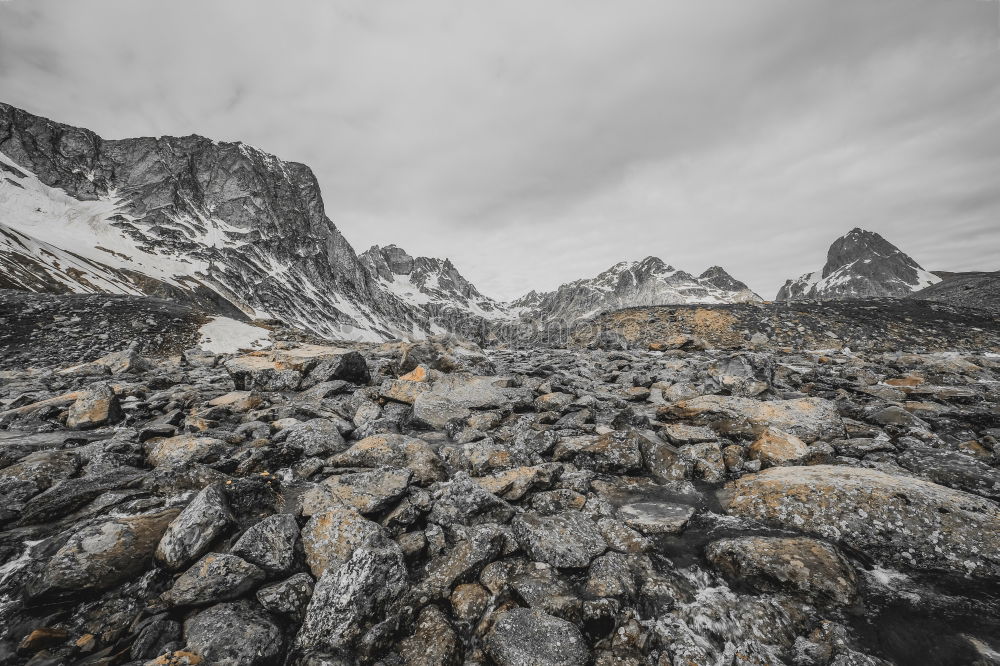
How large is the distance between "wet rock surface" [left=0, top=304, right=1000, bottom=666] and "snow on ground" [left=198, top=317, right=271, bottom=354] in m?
20.3

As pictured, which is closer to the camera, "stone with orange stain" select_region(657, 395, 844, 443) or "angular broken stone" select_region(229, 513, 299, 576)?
"angular broken stone" select_region(229, 513, 299, 576)

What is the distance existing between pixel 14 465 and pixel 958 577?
15962 mm

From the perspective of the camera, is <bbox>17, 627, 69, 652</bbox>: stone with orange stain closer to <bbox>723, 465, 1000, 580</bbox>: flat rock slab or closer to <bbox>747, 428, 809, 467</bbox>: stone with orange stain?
<bbox>723, 465, 1000, 580</bbox>: flat rock slab

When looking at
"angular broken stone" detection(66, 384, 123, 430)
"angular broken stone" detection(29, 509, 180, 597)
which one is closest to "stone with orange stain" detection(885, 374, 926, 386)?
"angular broken stone" detection(29, 509, 180, 597)

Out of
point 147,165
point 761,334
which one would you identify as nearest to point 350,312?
point 147,165

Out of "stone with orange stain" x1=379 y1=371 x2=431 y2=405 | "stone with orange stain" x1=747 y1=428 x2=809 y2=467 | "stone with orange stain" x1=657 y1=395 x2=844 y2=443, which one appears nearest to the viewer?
"stone with orange stain" x1=747 y1=428 x2=809 y2=467

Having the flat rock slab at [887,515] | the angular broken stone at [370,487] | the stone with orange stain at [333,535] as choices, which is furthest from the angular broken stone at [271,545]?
the flat rock slab at [887,515]

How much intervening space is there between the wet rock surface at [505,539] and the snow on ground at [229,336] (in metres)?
20.3

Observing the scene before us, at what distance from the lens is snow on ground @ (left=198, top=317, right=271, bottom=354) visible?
96.6 ft

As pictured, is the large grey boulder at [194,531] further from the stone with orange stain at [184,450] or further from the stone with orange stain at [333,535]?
the stone with orange stain at [184,450]

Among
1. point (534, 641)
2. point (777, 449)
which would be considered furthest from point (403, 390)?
point (777, 449)

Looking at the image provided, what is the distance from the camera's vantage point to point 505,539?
599 centimetres

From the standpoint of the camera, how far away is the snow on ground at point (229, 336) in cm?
2945

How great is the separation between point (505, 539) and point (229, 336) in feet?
115
